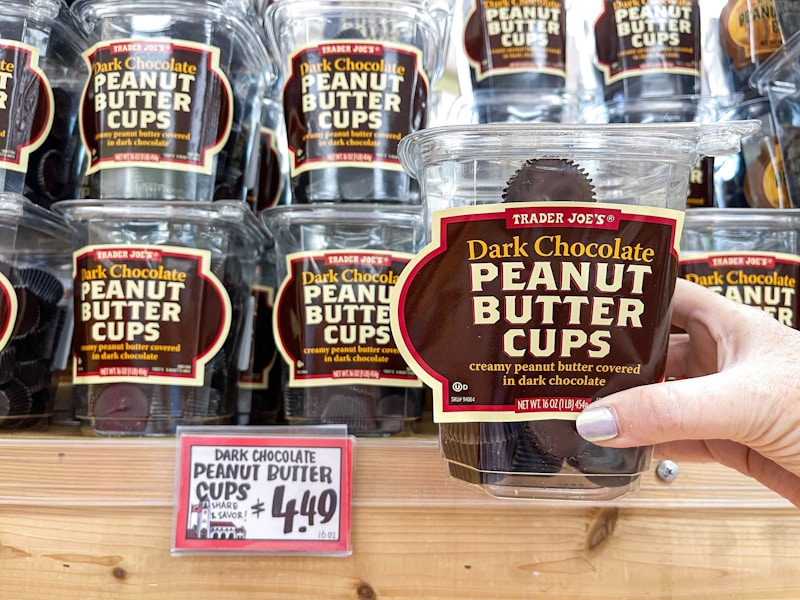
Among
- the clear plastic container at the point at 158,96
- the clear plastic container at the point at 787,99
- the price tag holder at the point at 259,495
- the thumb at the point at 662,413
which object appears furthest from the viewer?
the clear plastic container at the point at 787,99

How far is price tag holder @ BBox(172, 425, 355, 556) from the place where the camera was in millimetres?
725

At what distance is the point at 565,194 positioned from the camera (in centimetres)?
54

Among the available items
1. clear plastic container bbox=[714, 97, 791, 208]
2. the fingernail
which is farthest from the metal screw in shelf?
clear plastic container bbox=[714, 97, 791, 208]

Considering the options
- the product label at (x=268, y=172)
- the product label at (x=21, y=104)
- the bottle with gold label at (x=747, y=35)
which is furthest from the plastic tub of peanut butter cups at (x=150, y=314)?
the bottle with gold label at (x=747, y=35)

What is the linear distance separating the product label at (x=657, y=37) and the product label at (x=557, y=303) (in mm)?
528

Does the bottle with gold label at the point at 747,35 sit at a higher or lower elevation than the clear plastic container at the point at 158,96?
higher

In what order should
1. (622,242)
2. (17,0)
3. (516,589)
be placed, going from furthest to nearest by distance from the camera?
(17,0) → (516,589) → (622,242)

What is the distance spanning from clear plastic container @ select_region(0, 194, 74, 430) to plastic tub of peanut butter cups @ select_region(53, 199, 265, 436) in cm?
7

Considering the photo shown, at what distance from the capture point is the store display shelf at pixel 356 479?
0.75m

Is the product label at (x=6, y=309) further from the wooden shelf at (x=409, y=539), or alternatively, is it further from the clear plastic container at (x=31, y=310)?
the wooden shelf at (x=409, y=539)

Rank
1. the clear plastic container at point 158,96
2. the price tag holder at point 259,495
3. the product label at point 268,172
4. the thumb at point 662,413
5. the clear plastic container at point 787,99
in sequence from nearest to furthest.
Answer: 1. the thumb at point 662,413
2. the price tag holder at point 259,495
3. the clear plastic container at point 158,96
4. the clear plastic container at point 787,99
5. the product label at point 268,172

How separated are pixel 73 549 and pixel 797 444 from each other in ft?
2.43

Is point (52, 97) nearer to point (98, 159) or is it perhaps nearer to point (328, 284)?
point (98, 159)

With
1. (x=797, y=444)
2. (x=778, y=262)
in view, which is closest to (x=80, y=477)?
(x=797, y=444)
